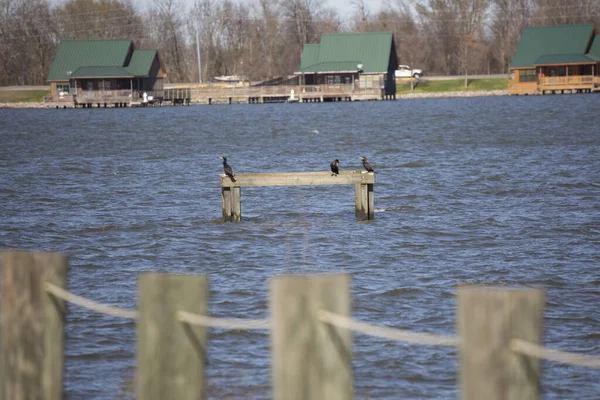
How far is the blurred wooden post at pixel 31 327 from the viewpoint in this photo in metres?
4.83

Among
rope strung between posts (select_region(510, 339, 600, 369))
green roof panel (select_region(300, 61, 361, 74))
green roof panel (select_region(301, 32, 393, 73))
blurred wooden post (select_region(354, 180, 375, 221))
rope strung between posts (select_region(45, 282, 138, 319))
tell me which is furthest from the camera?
green roof panel (select_region(301, 32, 393, 73))

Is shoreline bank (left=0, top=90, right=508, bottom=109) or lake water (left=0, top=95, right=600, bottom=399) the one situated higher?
shoreline bank (left=0, top=90, right=508, bottom=109)

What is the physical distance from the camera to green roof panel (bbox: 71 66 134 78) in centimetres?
9912

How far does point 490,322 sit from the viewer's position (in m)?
3.76

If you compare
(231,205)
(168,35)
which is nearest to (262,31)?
(168,35)

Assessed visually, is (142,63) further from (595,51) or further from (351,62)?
(595,51)

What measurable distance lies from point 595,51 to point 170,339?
325 ft

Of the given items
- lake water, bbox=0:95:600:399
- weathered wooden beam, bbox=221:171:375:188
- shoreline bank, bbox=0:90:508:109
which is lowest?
lake water, bbox=0:95:600:399

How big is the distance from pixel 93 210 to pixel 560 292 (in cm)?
1288

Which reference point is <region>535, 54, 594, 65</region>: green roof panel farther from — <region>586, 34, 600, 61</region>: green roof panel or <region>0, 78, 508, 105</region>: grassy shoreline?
<region>0, 78, 508, 105</region>: grassy shoreline

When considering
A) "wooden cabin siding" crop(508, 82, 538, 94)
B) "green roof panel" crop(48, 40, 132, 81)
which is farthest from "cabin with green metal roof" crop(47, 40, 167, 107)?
"wooden cabin siding" crop(508, 82, 538, 94)

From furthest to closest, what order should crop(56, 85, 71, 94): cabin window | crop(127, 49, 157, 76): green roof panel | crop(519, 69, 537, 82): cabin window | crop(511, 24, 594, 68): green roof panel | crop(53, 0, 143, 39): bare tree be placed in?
crop(53, 0, 143, 39): bare tree
crop(56, 85, 71, 94): cabin window
crop(127, 49, 157, 76): green roof panel
crop(519, 69, 537, 82): cabin window
crop(511, 24, 594, 68): green roof panel

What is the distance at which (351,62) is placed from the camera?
9931cm

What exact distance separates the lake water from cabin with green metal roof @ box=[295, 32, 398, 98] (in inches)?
2225
